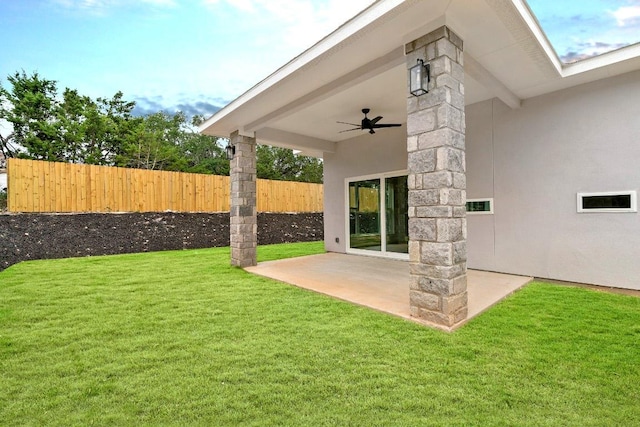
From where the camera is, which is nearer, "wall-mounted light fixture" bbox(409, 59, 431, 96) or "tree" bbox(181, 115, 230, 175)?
"wall-mounted light fixture" bbox(409, 59, 431, 96)

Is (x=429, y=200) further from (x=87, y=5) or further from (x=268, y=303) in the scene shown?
(x=87, y=5)

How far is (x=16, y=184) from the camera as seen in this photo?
692 cm

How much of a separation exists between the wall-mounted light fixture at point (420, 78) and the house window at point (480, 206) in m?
3.37

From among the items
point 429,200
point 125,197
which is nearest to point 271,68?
point 429,200

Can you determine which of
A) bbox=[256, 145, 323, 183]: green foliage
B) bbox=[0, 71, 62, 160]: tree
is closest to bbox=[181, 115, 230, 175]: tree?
bbox=[256, 145, 323, 183]: green foliage

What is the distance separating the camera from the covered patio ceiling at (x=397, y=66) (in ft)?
9.41

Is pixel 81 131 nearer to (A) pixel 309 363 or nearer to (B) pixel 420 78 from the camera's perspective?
(B) pixel 420 78

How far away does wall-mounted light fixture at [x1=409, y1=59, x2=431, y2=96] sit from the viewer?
2.92 metres

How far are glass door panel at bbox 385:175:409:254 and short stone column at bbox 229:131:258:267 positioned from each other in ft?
→ 10.4

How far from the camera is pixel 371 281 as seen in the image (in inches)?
192

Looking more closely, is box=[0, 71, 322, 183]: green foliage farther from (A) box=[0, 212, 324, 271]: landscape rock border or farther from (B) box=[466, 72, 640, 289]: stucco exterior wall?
(B) box=[466, 72, 640, 289]: stucco exterior wall

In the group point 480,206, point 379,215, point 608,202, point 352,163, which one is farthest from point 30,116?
point 608,202

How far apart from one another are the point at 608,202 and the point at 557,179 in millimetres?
677

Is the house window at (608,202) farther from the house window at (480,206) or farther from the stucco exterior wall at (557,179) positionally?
the house window at (480,206)
